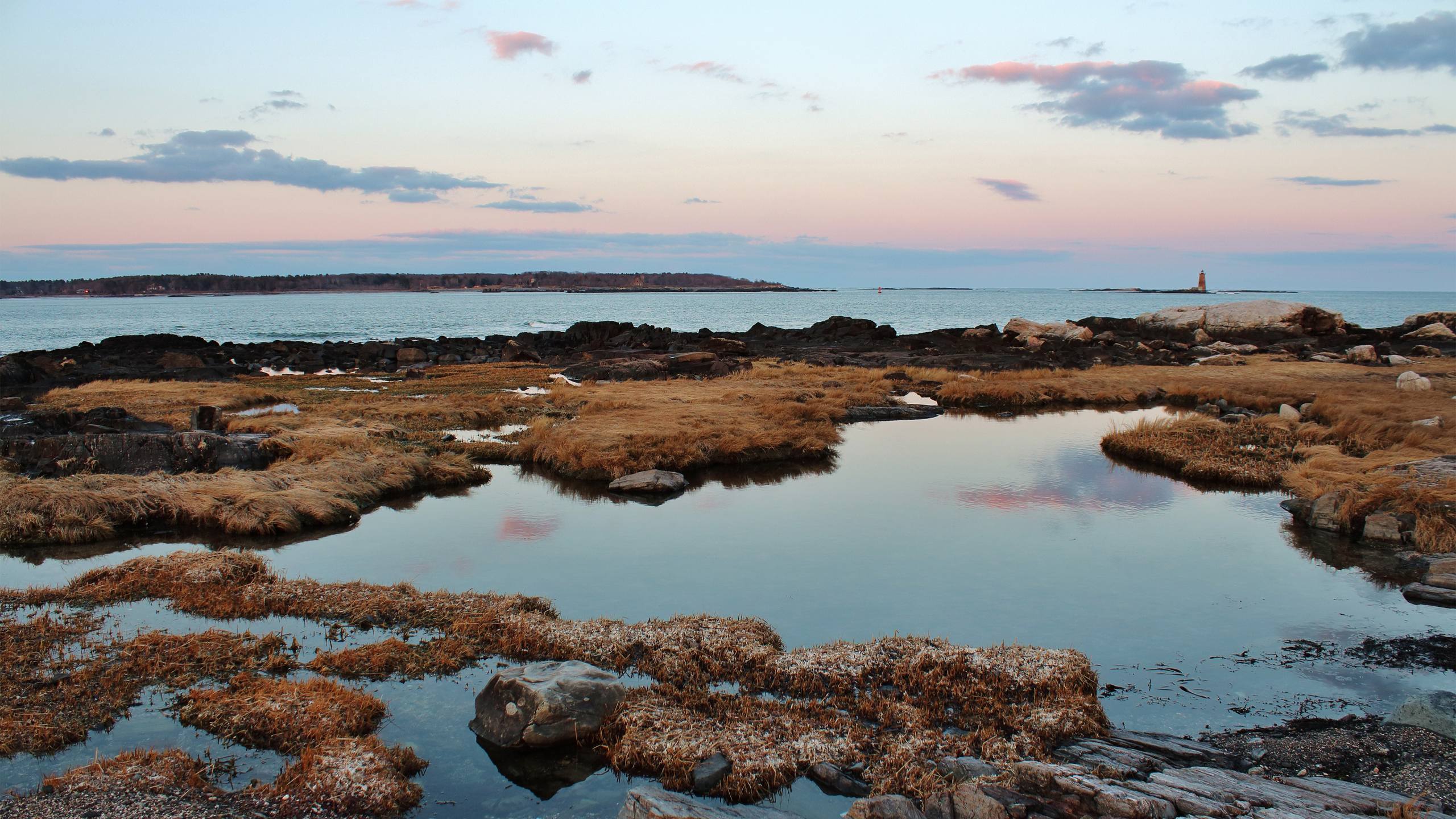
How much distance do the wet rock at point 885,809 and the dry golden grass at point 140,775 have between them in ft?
19.1

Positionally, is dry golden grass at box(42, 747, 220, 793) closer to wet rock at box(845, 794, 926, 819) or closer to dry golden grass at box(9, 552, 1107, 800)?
dry golden grass at box(9, 552, 1107, 800)

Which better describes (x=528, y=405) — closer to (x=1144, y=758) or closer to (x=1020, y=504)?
(x=1020, y=504)

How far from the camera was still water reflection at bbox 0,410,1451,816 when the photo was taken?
10.2 metres

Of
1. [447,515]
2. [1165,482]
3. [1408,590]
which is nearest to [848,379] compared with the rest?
[1165,482]

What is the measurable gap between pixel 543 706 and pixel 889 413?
89.4ft

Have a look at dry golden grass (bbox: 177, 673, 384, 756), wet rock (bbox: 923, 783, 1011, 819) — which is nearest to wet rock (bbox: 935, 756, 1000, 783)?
wet rock (bbox: 923, 783, 1011, 819)

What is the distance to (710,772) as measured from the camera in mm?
8188

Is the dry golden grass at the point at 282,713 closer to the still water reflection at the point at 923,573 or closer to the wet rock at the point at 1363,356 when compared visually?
the still water reflection at the point at 923,573

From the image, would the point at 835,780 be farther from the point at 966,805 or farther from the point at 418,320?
the point at 418,320

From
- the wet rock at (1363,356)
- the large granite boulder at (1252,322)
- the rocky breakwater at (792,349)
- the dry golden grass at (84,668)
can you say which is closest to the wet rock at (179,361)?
the rocky breakwater at (792,349)

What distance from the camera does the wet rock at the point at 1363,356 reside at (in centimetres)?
4947

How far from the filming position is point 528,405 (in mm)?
34656

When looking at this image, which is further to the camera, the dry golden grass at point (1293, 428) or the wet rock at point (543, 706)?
the dry golden grass at point (1293, 428)

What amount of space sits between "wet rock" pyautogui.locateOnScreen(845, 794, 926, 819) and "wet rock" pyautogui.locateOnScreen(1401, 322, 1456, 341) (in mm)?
76348
